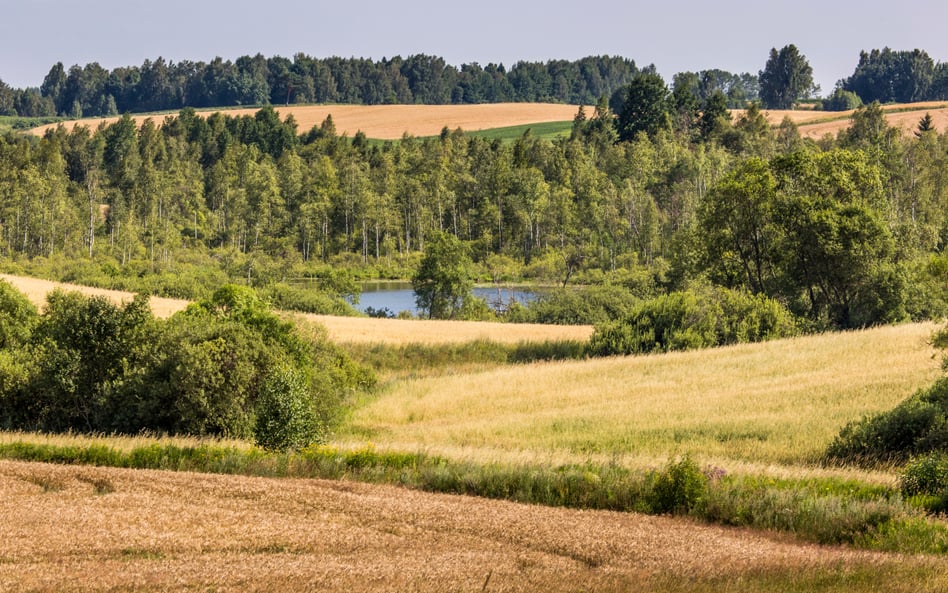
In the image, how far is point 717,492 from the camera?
18.9m

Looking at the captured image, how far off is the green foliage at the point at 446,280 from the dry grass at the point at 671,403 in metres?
31.9

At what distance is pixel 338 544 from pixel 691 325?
136 ft

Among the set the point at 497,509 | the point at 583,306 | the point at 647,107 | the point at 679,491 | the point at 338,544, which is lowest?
the point at 583,306

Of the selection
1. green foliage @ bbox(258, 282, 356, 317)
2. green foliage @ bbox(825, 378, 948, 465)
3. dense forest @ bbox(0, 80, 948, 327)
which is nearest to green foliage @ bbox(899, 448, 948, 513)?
green foliage @ bbox(825, 378, 948, 465)

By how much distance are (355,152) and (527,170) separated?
30.6 metres

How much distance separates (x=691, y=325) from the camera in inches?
2112

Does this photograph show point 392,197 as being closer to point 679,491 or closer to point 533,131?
point 533,131

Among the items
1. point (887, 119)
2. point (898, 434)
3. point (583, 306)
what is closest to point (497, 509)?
point (898, 434)

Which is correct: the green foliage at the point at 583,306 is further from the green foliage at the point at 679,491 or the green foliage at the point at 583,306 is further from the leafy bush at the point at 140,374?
the green foliage at the point at 679,491

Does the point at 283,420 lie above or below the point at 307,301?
above

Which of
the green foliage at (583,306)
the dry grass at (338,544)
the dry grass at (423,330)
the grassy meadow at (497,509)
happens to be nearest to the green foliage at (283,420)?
the grassy meadow at (497,509)

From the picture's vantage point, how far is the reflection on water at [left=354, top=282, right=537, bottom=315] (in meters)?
90.3

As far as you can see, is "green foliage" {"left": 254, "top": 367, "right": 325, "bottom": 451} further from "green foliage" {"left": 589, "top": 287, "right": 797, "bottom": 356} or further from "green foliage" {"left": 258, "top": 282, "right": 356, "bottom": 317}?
"green foliage" {"left": 258, "top": 282, "right": 356, "bottom": 317}

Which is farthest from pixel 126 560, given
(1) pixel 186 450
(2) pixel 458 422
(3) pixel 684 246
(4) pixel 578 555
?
(3) pixel 684 246
